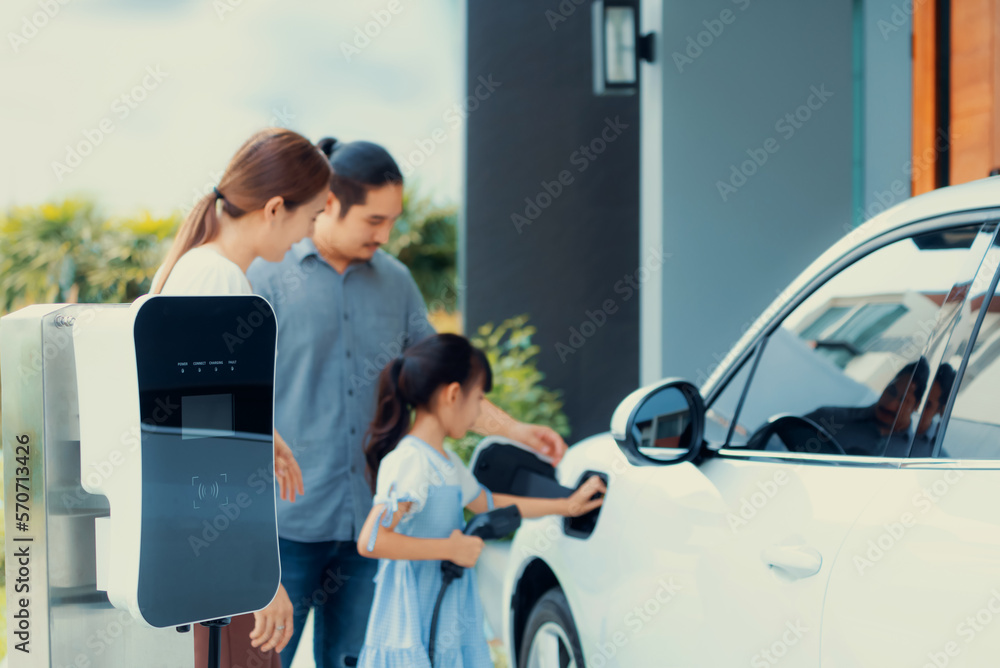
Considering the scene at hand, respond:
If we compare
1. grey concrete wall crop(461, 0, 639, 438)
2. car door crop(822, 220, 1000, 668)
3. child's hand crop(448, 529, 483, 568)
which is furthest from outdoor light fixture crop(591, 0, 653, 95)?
car door crop(822, 220, 1000, 668)

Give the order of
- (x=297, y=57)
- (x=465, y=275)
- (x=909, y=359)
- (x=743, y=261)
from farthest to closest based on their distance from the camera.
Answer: (x=297, y=57) → (x=465, y=275) → (x=743, y=261) → (x=909, y=359)

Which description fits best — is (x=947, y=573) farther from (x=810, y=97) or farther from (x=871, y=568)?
(x=810, y=97)

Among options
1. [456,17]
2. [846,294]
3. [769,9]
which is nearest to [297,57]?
[456,17]

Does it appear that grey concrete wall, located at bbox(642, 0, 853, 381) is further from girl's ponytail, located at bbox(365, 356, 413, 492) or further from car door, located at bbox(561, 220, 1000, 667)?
car door, located at bbox(561, 220, 1000, 667)

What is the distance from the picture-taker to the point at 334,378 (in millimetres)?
2908

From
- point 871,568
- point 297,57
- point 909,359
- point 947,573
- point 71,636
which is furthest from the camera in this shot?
point 297,57

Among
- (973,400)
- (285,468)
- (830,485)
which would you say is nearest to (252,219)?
(285,468)

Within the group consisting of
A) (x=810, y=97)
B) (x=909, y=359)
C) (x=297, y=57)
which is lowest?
(x=909, y=359)

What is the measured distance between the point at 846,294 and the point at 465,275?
549 cm

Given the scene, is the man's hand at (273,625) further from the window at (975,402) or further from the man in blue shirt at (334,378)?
the window at (975,402)

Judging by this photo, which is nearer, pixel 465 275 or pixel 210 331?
pixel 210 331

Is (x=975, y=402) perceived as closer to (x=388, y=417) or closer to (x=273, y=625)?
(x=273, y=625)

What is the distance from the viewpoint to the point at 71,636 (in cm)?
166

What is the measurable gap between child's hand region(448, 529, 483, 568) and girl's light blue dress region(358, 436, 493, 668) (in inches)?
4.8
